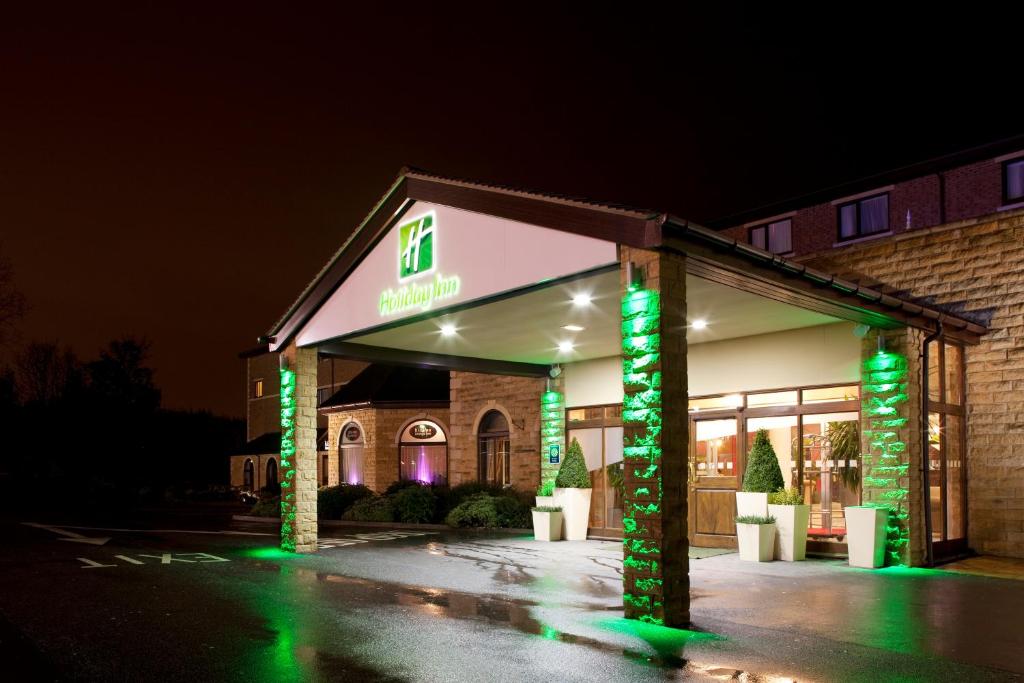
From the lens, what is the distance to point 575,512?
16141 mm

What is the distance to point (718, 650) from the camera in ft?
22.6

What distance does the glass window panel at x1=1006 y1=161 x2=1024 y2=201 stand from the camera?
1486 centimetres

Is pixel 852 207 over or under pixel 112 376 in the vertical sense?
over

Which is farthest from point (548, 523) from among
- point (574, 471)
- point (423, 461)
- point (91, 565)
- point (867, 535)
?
point (423, 461)

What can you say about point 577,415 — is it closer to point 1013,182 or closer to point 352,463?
point 1013,182

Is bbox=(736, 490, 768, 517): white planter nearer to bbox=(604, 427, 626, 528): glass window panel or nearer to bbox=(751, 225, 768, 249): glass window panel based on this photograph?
bbox=(604, 427, 626, 528): glass window panel

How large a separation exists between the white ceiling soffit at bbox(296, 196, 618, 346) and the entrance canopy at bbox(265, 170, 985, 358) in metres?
0.02

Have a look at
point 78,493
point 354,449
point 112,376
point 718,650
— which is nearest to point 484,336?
point 718,650

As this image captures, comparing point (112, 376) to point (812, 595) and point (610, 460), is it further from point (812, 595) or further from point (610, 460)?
point (812, 595)

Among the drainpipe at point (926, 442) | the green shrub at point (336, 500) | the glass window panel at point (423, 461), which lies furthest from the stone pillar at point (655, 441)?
the glass window panel at point (423, 461)

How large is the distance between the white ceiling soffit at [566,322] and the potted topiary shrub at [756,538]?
9.89 feet

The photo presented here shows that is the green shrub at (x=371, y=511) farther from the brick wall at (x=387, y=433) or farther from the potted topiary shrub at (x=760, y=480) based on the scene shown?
the potted topiary shrub at (x=760, y=480)

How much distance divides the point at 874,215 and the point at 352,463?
1854 centimetres

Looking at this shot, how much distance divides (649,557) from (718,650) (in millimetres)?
1245
